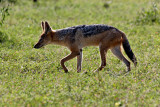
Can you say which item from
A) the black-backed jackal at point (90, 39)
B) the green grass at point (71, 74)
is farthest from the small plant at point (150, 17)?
the black-backed jackal at point (90, 39)

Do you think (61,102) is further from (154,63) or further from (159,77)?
(154,63)

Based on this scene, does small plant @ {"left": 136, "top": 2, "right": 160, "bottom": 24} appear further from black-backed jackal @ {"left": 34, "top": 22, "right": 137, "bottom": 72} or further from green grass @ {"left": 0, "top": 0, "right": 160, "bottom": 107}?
black-backed jackal @ {"left": 34, "top": 22, "right": 137, "bottom": 72}

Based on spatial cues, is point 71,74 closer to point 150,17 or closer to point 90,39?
point 90,39

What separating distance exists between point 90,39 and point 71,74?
1241 mm

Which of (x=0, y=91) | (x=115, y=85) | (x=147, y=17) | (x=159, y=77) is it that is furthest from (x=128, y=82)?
(x=147, y=17)

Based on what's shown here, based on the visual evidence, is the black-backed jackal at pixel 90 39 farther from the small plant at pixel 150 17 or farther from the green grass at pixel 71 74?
the small plant at pixel 150 17

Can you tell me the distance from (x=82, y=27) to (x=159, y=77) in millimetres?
2554

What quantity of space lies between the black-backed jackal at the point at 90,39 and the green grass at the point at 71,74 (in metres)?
0.42

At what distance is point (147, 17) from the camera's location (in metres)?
14.9

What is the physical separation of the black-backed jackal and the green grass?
0.42 metres

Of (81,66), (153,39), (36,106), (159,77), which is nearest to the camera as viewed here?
(36,106)

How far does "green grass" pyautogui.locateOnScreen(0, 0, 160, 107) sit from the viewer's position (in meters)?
5.84

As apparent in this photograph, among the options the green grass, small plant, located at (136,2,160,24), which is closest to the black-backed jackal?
the green grass

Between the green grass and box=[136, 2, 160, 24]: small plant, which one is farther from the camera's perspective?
box=[136, 2, 160, 24]: small plant
